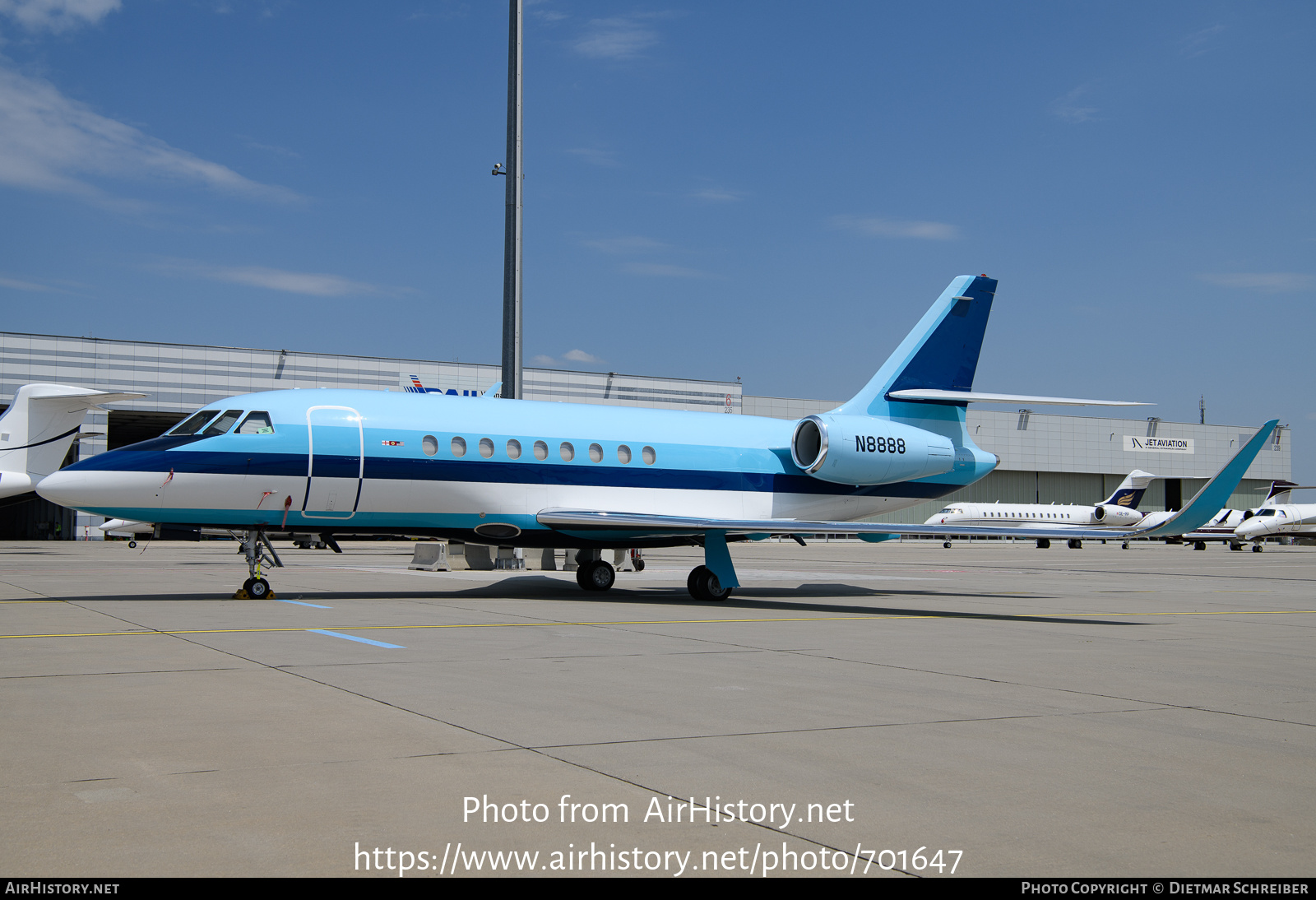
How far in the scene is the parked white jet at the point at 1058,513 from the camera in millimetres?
65188

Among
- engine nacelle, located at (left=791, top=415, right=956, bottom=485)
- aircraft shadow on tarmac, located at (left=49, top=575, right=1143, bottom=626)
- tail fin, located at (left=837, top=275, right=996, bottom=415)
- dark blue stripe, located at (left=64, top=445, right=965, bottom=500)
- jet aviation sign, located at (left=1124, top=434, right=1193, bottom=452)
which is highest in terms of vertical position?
jet aviation sign, located at (left=1124, top=434, right=1193, bottom=452)

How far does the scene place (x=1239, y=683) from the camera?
8.88 metres

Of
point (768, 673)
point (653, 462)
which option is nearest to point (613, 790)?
point (768, 673)

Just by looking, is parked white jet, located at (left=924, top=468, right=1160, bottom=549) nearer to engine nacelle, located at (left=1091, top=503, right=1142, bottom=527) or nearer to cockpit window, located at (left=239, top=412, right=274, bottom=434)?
engine nacelle, located at (left=1091, top=503, right=1142, bottom=527)

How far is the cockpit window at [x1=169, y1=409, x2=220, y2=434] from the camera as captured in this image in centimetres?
1577

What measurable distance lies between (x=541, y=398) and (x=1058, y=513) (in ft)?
118

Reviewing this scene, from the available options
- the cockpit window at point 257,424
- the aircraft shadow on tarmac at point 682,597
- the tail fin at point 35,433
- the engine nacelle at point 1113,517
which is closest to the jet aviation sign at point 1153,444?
the engine nacelle at point 1113,517

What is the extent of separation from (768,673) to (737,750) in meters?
3.14

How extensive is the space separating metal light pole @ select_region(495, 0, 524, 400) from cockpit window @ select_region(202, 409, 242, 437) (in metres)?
12.2

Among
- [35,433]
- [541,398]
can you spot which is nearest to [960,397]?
[35,433]

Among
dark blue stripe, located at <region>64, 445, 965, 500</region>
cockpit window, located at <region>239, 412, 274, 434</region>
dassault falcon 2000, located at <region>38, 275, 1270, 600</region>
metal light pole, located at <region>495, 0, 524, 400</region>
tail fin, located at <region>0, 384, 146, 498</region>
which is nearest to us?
dark blue stripe, located at <region>64, 445, 965, 500</region>

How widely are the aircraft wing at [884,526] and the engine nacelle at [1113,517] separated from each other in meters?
51.1

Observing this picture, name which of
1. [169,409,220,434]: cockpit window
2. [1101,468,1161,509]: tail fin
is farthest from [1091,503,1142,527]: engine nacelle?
[169,409,220,434]: cockpit window
